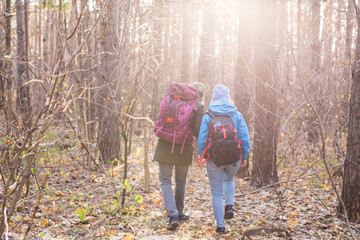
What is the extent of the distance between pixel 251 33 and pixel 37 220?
19.0ft

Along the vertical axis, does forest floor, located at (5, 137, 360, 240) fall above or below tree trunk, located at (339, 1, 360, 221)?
below

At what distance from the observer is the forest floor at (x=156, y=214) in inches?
165

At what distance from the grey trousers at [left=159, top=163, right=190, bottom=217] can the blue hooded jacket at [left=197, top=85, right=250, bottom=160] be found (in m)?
0.51

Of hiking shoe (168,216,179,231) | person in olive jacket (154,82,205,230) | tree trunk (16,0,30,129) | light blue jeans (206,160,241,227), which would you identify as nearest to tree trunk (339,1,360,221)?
light blue jeans (206,160,241,227)

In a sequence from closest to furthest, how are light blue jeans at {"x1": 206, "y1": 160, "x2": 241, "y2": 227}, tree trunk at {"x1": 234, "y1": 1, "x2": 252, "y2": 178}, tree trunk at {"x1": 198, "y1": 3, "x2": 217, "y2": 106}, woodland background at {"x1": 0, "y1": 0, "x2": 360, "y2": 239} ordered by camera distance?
woodland background at {"x1": 0, "y1": 0, "x2": 360, "y2": 239}
light blue jeans at {"x1": 206, "y1": 160, "x2": 241, "y2": 227}
tree trunk at {"x1": 234, "y1": 1, "x2": 252, "y2": 178}
tree trunk at {"x1": 198, "y1": 3, "x2": 217, "y2": 106}

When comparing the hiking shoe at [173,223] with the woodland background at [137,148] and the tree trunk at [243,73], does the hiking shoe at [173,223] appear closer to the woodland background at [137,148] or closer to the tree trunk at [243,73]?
the woodland background at [137,148]

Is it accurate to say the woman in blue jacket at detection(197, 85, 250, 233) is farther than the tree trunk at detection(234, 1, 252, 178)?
No

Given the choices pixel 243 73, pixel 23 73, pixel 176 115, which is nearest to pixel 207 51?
pixel 243 73

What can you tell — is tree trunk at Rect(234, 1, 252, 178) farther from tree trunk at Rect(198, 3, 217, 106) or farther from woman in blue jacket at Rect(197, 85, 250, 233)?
woman in blue jacket at Rect(197, 85, 250, 233)

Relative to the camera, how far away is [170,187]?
459 cm

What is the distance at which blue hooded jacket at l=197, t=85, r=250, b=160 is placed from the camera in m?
4.35

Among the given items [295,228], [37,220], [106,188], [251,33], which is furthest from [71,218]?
[251,33]

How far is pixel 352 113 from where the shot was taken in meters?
4.33

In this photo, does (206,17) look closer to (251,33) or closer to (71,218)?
(251,33)
